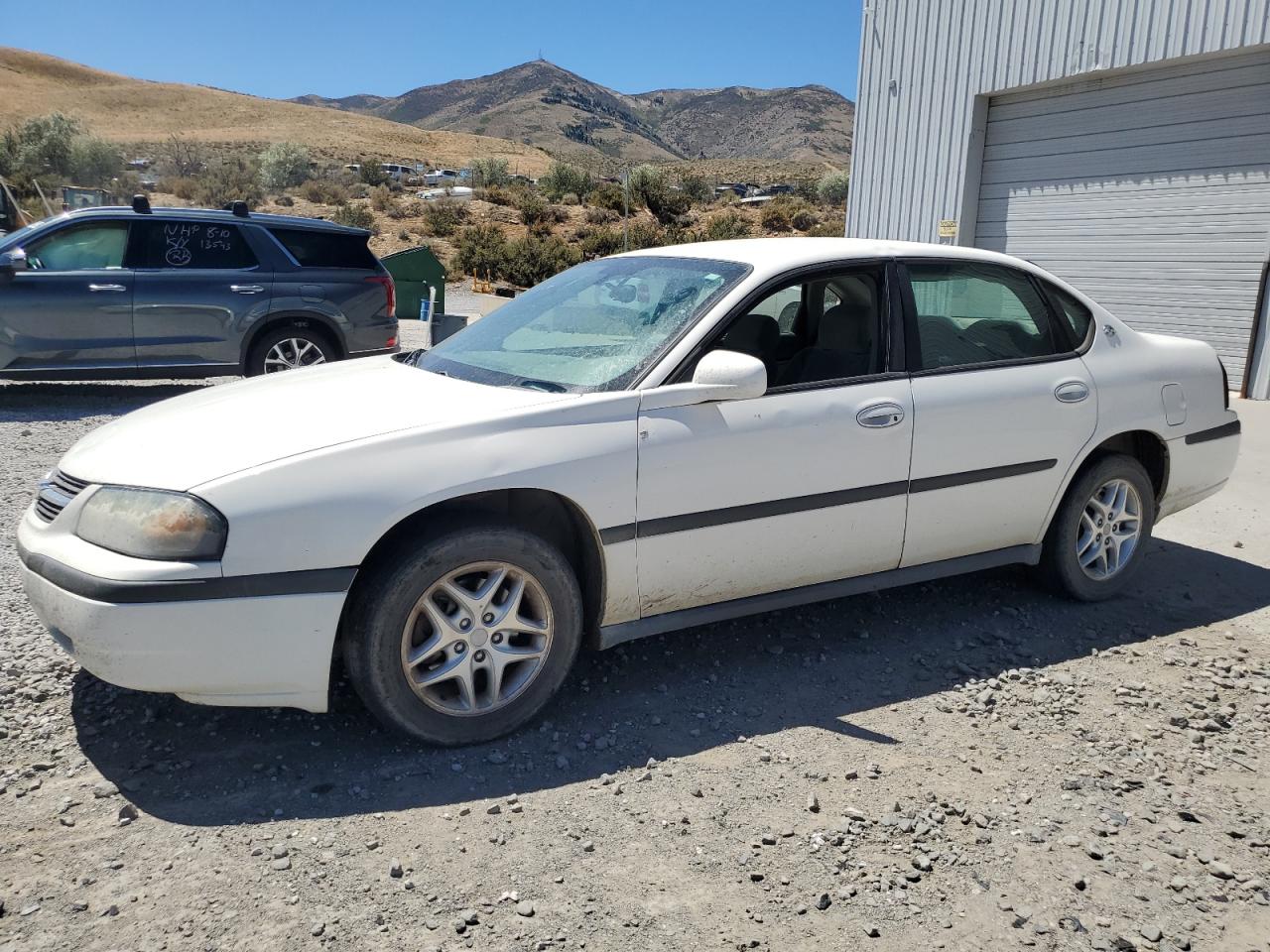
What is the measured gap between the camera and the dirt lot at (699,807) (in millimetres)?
2570

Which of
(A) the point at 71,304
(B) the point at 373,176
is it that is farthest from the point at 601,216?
(A) the point at 71,304

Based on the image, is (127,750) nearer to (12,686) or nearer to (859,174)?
(12,686)

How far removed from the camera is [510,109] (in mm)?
139875

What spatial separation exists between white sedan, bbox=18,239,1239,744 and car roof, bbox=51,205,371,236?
5.68 meters

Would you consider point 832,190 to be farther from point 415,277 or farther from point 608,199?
point 415,277

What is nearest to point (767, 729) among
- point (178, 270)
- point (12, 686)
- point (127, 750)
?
point (127, 750)

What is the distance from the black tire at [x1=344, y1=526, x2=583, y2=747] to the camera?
3146 millimetres

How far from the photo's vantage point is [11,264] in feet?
28.0

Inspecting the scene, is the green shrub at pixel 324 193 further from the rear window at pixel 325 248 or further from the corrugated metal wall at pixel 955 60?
the rear window at pixel 325 248

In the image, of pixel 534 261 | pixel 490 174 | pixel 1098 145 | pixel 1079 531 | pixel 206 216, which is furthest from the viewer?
pixel 490 174

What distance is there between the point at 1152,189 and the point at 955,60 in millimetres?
3187

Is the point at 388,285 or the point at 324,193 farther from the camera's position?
the point at 324,193

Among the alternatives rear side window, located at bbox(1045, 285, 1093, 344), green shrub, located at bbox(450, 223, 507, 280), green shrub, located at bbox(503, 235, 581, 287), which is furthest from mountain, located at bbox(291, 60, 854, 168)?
rear side window, located at bbox(1045, 285, 1093, 344)

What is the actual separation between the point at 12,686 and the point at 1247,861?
4.03 m
